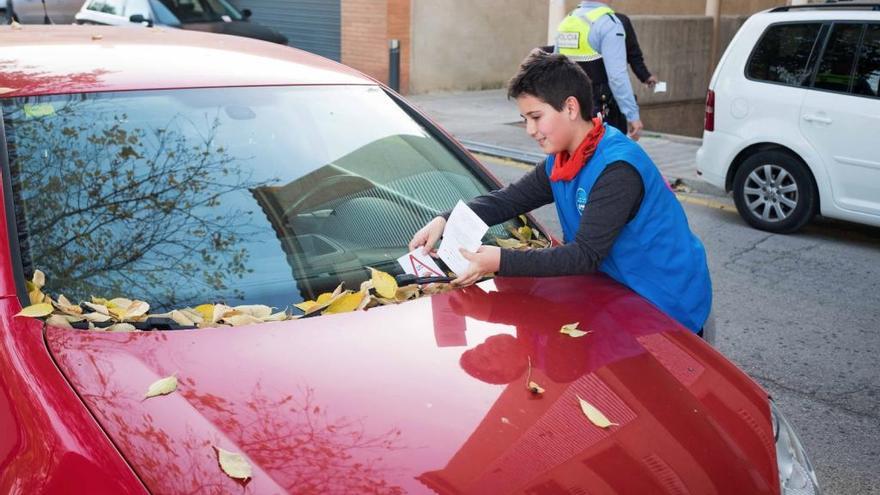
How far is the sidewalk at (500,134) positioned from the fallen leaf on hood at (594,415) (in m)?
7.16

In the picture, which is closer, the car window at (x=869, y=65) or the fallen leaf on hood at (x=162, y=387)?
the fallen leaf on hood at (x=162, y=387)

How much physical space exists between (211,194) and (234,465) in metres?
1.17

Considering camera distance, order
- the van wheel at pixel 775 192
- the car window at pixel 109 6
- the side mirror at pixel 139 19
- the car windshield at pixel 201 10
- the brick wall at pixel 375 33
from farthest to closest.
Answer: the brick wall at pixel 375 33, the car windshield at pixel 201 10, the car window at pixel 109 6, the side mirror at pixel 139 19, the van wheel at pixel 775 192

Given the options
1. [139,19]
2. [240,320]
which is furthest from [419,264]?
[139,19]

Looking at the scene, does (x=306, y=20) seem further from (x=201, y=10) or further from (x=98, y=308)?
(x=98, y=308)

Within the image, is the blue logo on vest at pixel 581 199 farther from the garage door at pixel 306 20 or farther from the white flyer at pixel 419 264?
the garage door at pixel 306 20

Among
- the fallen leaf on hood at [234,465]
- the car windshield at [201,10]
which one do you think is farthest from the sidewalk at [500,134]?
the fallen leaf on hood at [234,465]

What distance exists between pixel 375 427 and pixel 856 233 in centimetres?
643

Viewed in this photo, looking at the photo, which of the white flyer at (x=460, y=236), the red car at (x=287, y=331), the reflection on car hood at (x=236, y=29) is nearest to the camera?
the red car at (x=287, y=331)

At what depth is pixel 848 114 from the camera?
6949 mm

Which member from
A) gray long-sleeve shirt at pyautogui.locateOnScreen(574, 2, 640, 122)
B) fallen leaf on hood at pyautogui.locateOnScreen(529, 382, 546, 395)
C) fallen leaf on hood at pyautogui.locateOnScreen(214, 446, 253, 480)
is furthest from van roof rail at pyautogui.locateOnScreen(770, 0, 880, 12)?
fallen leaf on hood at pyautogui.locateOnScreen(214, 446, 253, 480)

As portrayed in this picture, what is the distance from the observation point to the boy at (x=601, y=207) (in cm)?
303

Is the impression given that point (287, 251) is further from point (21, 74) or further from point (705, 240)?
point (705, 240)

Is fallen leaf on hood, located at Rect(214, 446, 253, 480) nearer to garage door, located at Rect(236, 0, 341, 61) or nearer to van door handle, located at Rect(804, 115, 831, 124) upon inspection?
van door handle, located at Rect(804, 115, 831, 124)
